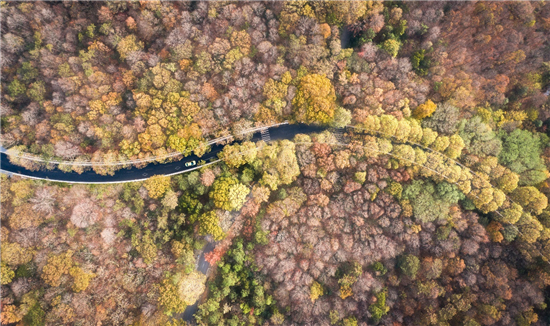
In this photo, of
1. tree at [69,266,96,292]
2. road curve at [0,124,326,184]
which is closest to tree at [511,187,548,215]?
road curve at [0,124,326,184]

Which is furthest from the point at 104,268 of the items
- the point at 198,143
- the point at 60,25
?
the point at 60,25

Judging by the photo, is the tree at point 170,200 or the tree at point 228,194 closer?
the tree at point 170,200

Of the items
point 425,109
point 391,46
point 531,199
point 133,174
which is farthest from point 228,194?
point 531,199

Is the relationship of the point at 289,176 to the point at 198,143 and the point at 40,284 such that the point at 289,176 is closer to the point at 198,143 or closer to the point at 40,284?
the point at 198,143

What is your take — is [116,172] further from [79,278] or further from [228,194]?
[228,194]

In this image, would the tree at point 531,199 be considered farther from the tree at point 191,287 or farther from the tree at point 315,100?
the tree at point 191,287

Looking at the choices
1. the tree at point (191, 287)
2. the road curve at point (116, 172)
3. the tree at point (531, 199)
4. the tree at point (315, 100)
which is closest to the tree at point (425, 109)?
the tree at point (315, 100)
